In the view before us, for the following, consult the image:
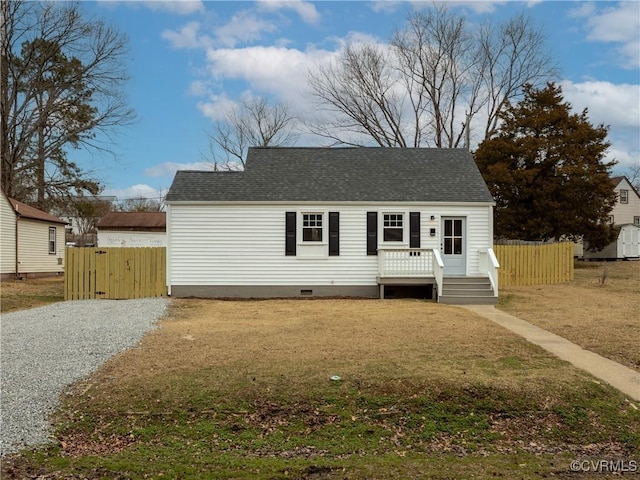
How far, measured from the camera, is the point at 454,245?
17.1 m

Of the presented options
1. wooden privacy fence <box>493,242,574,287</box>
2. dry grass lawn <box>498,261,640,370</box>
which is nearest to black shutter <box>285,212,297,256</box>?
dry grass lawn <box>498,261,640,370</box>

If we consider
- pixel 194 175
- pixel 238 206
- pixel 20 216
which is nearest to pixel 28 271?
pixel 20 216

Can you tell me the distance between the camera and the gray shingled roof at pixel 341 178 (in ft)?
55.5

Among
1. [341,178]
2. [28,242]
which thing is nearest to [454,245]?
[341,178]

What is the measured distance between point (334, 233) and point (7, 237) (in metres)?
15.3

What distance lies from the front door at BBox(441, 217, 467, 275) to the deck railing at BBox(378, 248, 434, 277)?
A: 1.06m

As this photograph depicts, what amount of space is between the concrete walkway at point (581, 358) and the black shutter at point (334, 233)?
6197mm

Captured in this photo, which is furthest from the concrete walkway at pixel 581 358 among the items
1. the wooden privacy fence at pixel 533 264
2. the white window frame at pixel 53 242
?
the white window frame at pixel 53 242

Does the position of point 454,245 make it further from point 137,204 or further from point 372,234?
point 137,204

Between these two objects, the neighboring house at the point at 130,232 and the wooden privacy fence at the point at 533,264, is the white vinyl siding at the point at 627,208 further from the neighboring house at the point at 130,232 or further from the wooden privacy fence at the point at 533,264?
the neighboring house at the point at 130,232

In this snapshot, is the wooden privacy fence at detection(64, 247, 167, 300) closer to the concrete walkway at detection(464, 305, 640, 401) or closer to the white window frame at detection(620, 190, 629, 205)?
the concrete walkway at detection(464, 305, 640, 401)

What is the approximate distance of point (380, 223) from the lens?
16.9 meters

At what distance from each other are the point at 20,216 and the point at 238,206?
12.6 meters

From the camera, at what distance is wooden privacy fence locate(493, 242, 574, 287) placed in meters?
21.0
